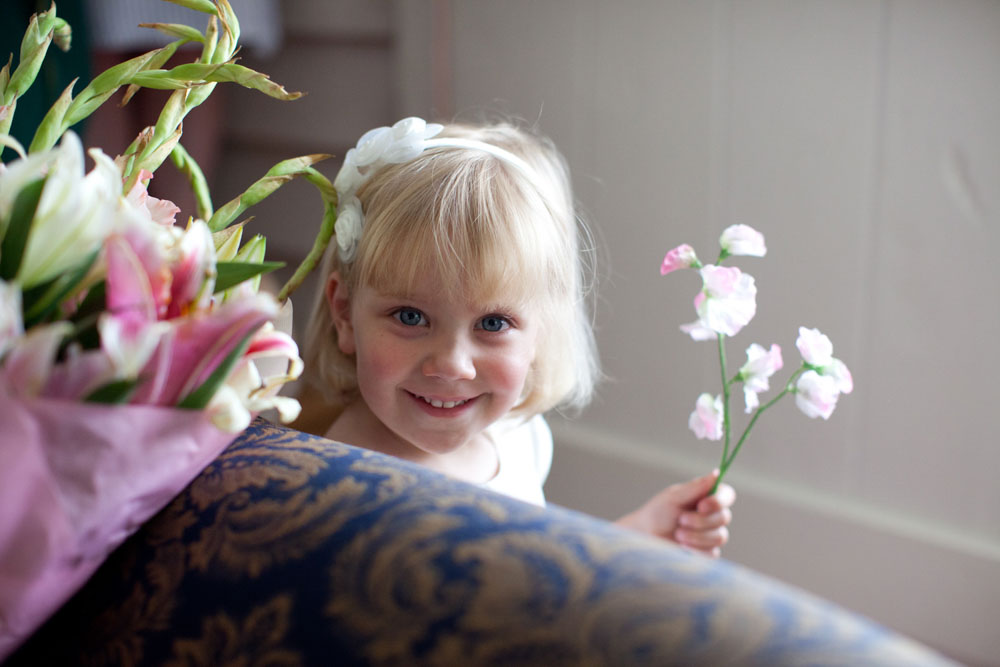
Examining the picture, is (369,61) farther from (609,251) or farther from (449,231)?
(449,231)

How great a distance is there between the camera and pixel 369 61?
→ 216 centimetres

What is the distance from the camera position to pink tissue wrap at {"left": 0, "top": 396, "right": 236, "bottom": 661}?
436 millimetres

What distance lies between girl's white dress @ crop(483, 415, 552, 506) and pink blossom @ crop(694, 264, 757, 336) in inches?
15.8

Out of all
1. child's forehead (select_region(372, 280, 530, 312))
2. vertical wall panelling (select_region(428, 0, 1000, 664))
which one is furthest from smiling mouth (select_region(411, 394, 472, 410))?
vertical wall panelling (select_region(428, 0, 1000, 664))

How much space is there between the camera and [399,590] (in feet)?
1.50

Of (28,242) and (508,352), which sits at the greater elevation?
(28,242)

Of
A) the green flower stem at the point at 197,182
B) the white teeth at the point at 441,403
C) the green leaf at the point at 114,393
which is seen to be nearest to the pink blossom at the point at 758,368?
the white teeth at the point at 441,403

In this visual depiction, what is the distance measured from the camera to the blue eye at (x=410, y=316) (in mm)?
1018

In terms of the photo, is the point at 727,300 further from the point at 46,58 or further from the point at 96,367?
the point at 46,58

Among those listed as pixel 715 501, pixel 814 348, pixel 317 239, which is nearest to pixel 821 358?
pixel 814 348

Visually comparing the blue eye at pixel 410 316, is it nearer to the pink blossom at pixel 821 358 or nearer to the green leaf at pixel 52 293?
the pink blossom at pixel 821 358

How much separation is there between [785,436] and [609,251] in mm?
471

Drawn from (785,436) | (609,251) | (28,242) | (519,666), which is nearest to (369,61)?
(609,251)

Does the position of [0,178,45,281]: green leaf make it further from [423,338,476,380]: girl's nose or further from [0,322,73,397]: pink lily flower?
[423,338,476,380]: girl's nose
